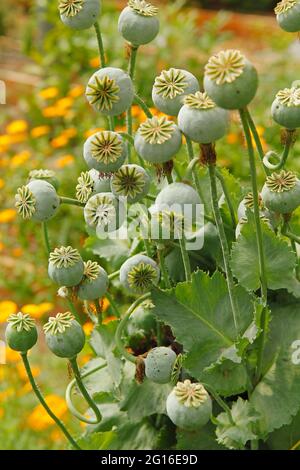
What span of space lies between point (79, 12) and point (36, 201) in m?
0.22

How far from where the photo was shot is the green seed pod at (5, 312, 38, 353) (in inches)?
38.9

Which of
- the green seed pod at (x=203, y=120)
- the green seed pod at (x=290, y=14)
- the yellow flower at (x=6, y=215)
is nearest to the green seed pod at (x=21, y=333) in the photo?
the green seed pod at (x=203, y=120)

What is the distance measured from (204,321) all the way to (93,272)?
0.14 m

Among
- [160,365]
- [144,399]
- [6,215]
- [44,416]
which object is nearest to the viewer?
[160,365]

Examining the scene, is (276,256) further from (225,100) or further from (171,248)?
(225,100)

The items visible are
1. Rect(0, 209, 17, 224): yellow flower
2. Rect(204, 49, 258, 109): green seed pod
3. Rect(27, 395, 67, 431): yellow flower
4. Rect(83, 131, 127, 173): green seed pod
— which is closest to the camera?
Rect(204, 49, 258, 109): green seed pod

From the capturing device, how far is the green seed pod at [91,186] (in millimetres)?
933

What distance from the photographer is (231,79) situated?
72 cm

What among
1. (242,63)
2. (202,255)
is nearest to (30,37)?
(202,255)

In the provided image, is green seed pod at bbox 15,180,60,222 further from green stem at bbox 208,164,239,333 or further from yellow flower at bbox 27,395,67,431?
yellow flower at bbox 27,395,67,431

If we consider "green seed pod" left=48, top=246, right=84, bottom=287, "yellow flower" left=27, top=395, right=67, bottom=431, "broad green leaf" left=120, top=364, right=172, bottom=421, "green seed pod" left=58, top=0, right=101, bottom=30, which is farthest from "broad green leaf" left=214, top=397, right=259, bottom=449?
"yellow flower" left=27, top=395, right=67, bottom=431

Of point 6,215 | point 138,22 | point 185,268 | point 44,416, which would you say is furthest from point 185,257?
point 6,215

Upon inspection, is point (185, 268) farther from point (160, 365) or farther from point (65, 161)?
point (65, 161)

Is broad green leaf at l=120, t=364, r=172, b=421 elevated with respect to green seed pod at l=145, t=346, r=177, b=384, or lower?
lower
